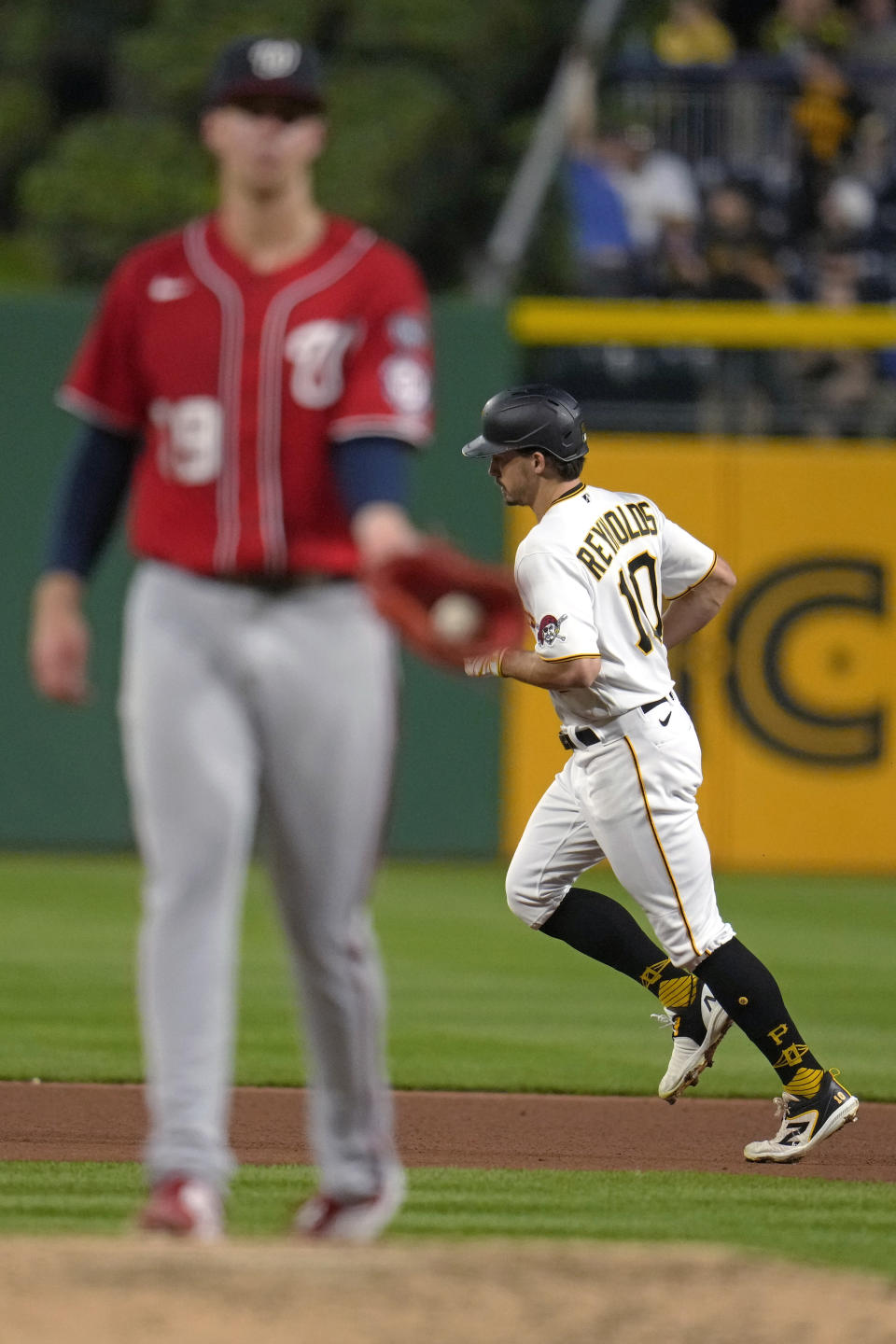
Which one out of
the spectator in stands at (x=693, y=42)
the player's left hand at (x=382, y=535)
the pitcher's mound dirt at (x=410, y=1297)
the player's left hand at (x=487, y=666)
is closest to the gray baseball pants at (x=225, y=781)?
the player's left hand at (x=382, y=535)

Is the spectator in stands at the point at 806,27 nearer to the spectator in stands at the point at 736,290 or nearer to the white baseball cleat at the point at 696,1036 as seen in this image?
the spectator in stands at the point at 736,290

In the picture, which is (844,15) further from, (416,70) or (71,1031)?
(71,1031)

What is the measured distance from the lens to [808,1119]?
558 cm

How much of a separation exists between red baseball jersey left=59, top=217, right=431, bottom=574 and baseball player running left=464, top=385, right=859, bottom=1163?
6.08 ft

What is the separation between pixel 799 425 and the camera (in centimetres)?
1331

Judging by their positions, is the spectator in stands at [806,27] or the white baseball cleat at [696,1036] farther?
the spectator in stands at [806,27]

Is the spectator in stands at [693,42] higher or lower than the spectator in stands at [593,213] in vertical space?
higher

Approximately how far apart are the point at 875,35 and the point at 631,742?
46.3 ft

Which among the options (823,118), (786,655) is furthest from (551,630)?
(823,118)

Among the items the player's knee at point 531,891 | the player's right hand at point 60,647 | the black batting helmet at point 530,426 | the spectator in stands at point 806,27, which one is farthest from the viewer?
the spectator in stands at point 806,27

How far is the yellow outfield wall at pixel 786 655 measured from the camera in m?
13.0

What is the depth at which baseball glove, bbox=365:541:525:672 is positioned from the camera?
11.0ft

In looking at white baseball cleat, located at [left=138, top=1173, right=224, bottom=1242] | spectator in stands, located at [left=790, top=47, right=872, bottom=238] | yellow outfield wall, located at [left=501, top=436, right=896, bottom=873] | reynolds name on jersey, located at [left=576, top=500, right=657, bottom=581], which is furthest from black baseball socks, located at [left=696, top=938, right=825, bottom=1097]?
spectator in stands, located at [left=790, top=47, right=872, bottom=238]

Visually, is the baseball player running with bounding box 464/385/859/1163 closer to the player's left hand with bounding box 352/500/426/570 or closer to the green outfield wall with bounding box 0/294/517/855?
the player's left hand with bounding box 352/500/426/570
